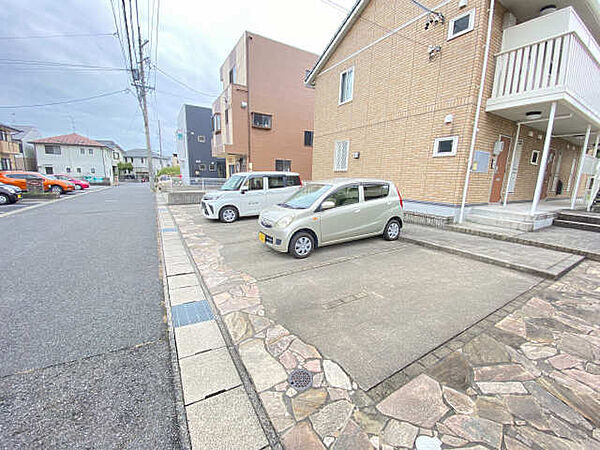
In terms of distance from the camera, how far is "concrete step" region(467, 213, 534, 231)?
6320 mm

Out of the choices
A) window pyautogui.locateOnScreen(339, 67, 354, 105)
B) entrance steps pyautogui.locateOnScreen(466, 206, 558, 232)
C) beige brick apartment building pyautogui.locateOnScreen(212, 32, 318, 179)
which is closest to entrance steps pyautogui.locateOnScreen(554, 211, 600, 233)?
entrance steps pyautogui.locateOnScreen(466, 206, 558, 232)

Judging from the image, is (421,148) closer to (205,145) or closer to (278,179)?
(278,179)

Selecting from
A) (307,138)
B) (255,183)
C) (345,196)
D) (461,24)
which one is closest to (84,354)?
(345,196)

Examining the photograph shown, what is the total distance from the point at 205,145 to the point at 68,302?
1085 inches

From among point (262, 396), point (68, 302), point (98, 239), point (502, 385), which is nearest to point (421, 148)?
point (502, 385)

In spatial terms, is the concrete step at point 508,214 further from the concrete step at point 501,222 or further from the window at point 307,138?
the window at point 307,138

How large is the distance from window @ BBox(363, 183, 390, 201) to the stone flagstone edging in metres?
3.27

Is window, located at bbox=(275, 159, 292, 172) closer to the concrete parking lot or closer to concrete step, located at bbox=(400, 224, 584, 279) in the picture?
concrete step, located at bbox=(400, 224, 584, 279)

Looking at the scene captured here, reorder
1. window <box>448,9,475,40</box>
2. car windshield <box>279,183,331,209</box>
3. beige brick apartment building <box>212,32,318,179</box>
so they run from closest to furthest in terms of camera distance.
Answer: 1. car windshield <box>279,183,331,209</box>
2. window <box>448,9,475,40</box>
3. beige brick apartment building <box>212,32,318,179</box>

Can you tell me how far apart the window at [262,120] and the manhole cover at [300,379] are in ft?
54.8

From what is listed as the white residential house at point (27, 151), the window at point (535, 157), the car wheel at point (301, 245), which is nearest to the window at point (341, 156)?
the window at point (535, 157)

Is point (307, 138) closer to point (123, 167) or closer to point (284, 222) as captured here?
point (284, 222)

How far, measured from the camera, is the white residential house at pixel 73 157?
3288cm

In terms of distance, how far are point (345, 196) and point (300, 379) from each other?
12.7ft
